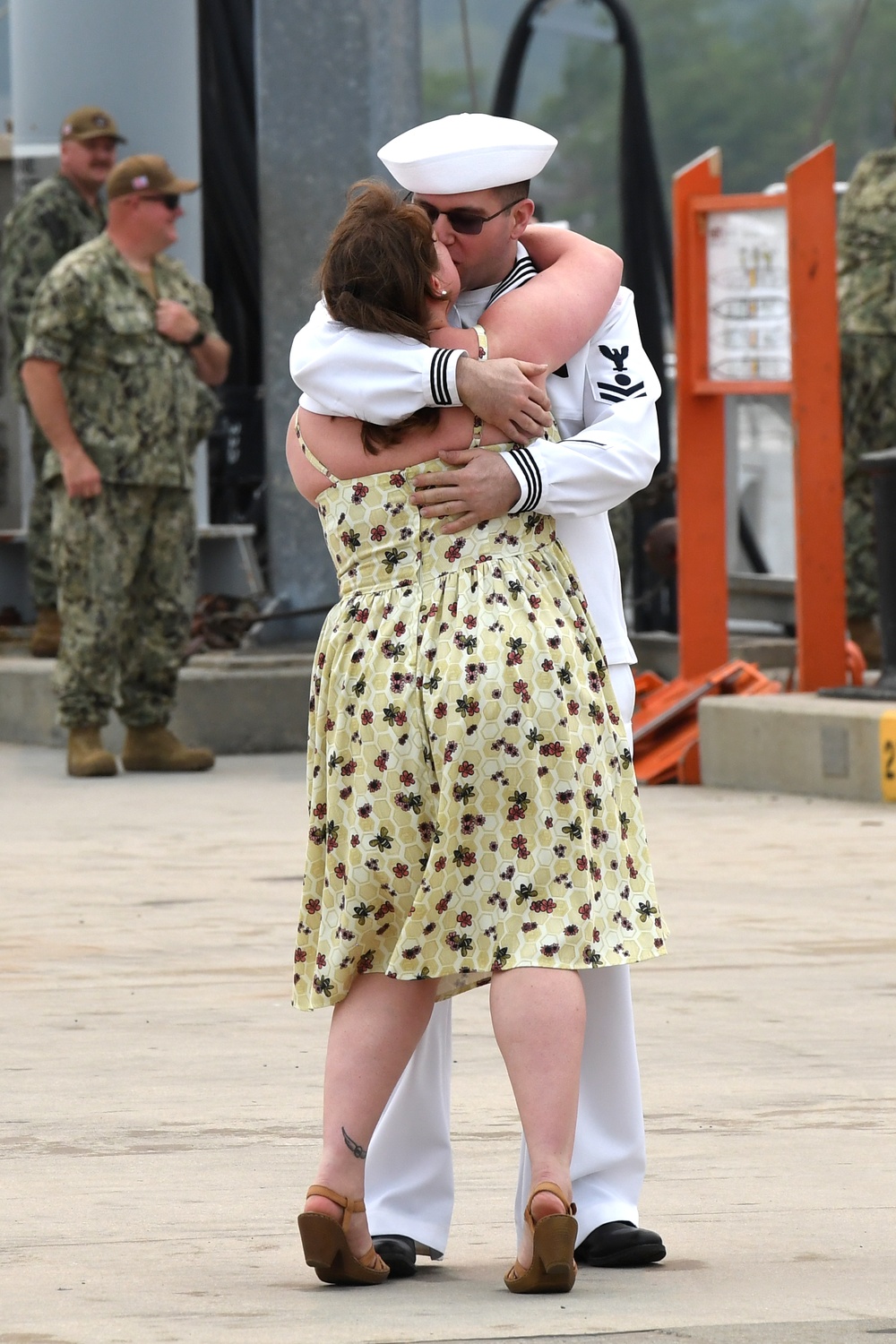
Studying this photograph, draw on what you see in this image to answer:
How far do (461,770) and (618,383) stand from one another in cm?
58

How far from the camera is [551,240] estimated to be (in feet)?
11.6

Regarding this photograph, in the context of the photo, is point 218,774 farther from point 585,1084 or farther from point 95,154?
point 585,1084

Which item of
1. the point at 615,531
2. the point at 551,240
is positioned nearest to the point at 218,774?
Answer: the point at 615,531

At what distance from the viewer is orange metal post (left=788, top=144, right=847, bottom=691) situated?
875cm

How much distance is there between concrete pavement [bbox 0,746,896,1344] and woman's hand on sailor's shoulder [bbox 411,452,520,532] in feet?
3.04

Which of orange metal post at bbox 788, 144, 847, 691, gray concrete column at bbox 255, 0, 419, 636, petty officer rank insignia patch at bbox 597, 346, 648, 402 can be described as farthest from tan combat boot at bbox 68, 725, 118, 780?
petty officer rank insignia patch at bbox 597, 346, 648, 402

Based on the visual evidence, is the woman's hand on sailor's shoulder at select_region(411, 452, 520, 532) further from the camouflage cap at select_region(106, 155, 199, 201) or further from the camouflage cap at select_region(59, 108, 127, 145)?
the camouflage cap at select_region(59, 108, 127, 145)

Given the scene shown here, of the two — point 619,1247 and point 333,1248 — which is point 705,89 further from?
point 333,1248

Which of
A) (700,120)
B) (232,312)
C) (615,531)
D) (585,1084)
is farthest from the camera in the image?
(700,120)

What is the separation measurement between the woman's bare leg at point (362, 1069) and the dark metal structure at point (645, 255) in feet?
26.4

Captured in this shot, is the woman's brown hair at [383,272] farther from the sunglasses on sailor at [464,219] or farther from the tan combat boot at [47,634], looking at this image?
the tan combat boot at [47,634]

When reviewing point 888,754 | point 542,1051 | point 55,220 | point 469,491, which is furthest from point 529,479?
point 55,220

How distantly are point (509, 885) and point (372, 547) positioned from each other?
1.49ft

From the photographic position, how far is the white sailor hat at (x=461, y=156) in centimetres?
338
